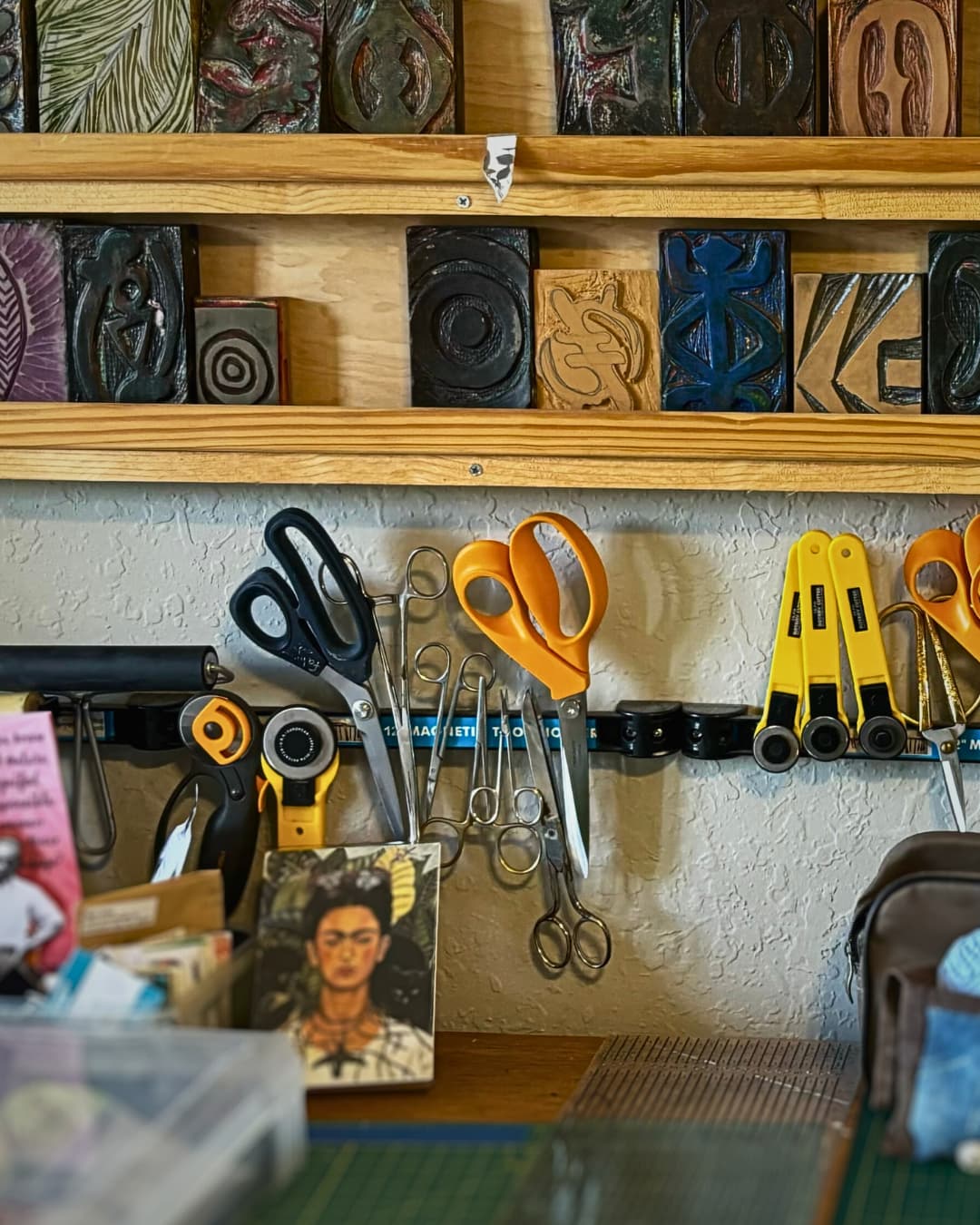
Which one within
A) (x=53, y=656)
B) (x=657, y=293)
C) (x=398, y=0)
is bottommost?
(x=53, y=656)

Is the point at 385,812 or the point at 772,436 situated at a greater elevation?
the point at 772,436

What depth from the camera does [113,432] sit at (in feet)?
3.59

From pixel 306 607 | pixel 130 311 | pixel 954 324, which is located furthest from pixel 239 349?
pixel 954 324

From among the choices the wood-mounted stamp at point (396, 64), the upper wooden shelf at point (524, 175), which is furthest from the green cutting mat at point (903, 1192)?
the wood-mounted stamp at point (396, 64)

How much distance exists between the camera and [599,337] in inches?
43.0

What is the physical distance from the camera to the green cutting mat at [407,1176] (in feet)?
2.67

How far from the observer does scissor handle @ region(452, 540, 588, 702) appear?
1.09 m

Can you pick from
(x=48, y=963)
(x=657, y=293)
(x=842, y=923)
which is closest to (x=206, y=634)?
(x=48, y=963)

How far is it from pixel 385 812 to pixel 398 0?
0.61 metres

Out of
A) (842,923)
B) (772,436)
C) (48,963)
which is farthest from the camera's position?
(842,923)

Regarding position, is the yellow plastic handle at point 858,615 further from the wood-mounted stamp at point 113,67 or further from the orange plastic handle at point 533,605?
the wood-mounted stamp at point 113,67

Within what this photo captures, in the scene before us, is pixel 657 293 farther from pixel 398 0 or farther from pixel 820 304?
pixel 398 0

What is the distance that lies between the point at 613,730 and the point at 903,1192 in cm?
40

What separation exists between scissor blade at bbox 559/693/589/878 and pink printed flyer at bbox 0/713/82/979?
0.37m
